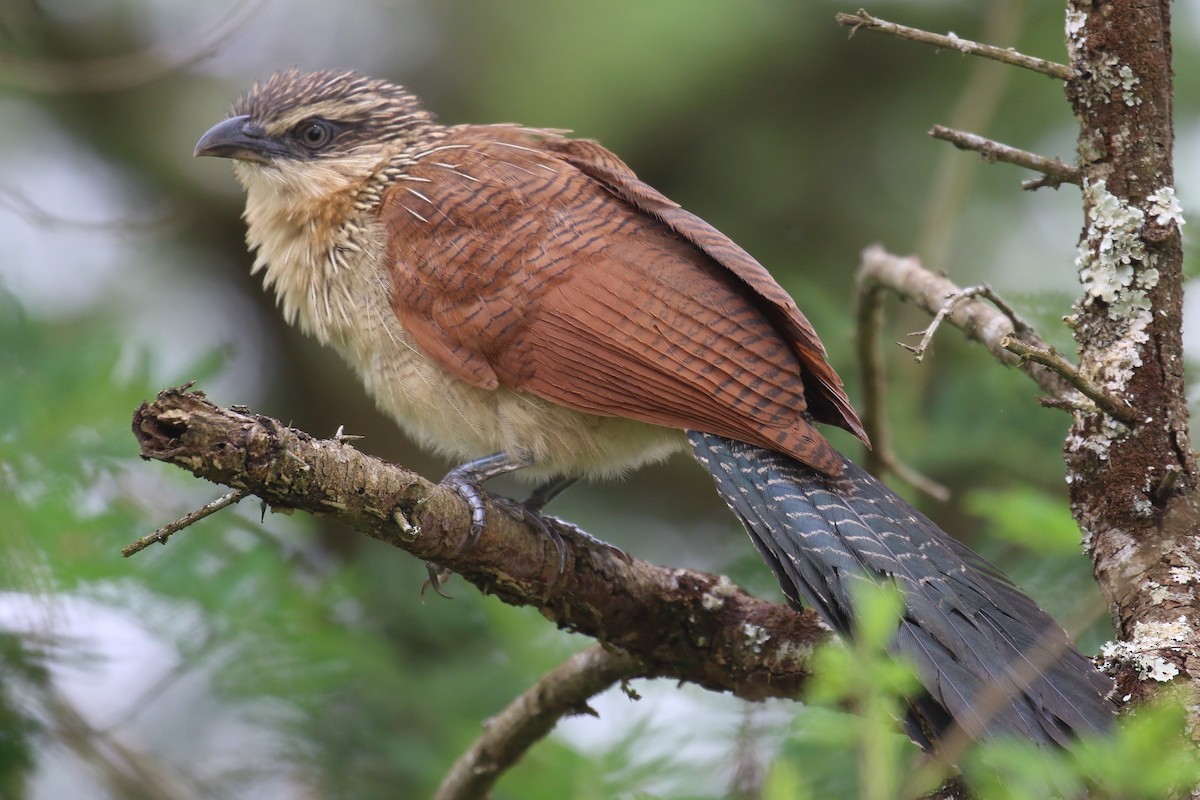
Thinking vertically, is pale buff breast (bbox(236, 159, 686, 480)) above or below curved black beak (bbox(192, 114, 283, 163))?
below

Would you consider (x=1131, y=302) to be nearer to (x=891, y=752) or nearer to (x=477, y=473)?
(x=891, y=752)

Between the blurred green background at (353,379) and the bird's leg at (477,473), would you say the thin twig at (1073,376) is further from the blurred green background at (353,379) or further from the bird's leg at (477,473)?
the bird's leg at (477,473)

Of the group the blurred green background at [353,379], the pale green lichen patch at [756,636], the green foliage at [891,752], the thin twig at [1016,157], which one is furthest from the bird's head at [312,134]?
the green foliage at [891,752]

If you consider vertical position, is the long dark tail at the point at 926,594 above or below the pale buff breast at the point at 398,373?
above


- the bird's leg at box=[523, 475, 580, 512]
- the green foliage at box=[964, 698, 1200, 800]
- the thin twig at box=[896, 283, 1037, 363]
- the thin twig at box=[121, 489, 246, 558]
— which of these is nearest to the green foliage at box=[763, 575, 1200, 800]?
the green foliage at box=[964, 698, 1200, 800]

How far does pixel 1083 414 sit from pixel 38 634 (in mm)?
2789

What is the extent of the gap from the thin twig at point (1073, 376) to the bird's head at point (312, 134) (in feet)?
7.20

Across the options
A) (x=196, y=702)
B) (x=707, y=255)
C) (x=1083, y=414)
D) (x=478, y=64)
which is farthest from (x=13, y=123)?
(x=1083, y=414)

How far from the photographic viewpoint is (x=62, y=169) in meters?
5.07

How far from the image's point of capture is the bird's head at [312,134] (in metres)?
3.54

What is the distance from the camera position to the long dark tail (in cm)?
193

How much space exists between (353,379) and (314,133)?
1.69m

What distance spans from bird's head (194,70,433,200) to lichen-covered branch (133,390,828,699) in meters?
1.43

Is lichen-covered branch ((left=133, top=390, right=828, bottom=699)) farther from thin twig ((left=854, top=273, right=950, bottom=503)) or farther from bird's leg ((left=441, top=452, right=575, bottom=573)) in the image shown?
thin twig ((left=854, top=273, right=950, bottom=503))
